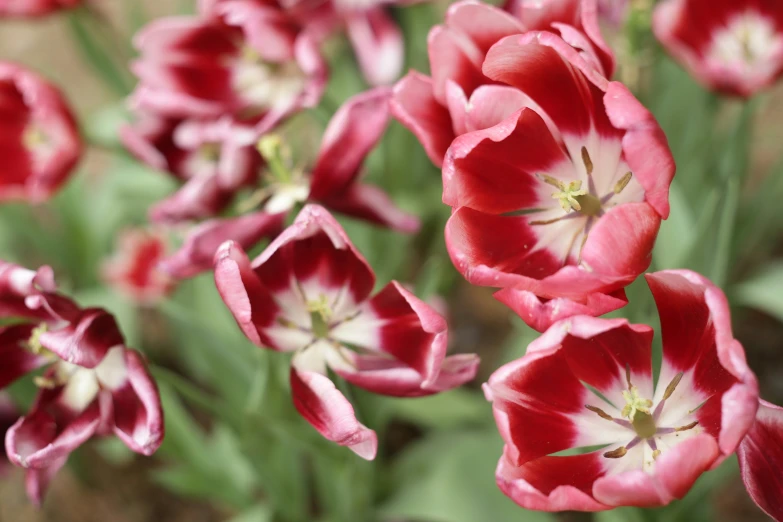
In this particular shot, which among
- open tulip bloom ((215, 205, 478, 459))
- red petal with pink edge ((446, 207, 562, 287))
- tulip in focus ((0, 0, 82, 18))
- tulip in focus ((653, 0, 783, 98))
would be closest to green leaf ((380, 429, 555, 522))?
open tulip bloom ((215, 205, 478, 459))

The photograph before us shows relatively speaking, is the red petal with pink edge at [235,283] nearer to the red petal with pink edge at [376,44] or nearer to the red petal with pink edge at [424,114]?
the red petal with pink edge at [424,114]

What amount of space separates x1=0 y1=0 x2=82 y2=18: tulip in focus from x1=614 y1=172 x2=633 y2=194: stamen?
0.71 meters

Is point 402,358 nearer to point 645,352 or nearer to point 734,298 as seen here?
point 645,352

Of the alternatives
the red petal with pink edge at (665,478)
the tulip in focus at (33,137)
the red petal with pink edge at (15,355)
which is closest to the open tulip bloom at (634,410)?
the red petal with pink edge at (665,478)

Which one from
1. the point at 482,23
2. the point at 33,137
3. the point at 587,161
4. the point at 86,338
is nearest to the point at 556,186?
the point at 587,161

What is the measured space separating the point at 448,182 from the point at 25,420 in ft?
1.10

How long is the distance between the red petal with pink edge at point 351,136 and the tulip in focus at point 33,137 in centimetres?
35

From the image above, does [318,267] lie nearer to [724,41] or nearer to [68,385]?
[68,385]

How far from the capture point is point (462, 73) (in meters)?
0.56

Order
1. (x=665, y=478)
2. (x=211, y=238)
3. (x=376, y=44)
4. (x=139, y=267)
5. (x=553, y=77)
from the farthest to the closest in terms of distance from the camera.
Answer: (x=139, y=267)
(x=376, y=44)
(x=211, y=238)
(x=553, y=77)
(x=665, y=478)

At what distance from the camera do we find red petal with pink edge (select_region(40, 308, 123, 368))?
533 mm

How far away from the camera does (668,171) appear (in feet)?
1.49

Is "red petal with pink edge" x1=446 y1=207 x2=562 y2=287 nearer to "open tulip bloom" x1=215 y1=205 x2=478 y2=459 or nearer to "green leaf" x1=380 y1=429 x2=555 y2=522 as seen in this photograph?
"open tulip bloom" x1=215 y1=205 x2=478 y2=459

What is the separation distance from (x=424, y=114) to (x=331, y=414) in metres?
0.21
